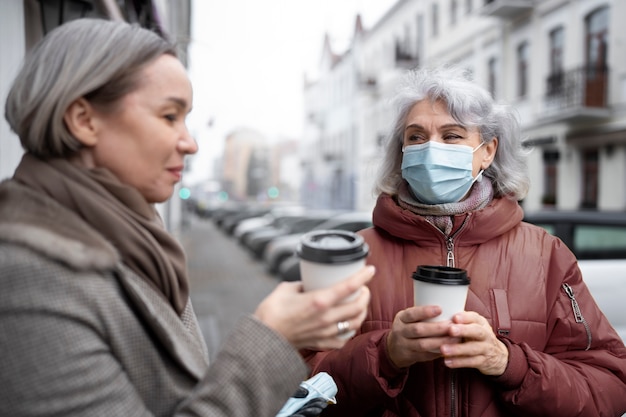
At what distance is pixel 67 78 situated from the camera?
3.67 feet

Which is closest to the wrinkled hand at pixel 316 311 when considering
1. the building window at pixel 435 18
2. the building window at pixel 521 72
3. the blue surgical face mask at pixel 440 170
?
the blue surgical face mask at pixel 440 170

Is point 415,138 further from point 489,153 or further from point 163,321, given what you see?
point 163,321

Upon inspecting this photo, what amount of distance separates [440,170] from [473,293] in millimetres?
461

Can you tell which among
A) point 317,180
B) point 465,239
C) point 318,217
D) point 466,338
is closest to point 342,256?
point 466,338

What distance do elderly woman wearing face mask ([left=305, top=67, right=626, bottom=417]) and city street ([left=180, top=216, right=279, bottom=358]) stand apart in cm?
475

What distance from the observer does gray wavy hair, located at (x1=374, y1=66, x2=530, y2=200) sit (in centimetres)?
200

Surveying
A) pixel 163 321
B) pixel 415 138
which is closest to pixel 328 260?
pixel 163 321

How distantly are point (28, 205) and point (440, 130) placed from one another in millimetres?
1454

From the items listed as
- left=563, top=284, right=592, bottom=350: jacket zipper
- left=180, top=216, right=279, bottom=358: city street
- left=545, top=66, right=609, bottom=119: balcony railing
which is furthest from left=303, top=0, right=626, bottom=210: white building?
left=563, top=284, right=592, bottom=350: jacket zipper

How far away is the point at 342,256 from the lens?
3.68 feet

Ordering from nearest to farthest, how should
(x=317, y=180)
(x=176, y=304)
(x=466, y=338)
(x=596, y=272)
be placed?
(x=176, y=304) < (x=466, y=338) < (x=596, y=272) < (x=317, y=180)

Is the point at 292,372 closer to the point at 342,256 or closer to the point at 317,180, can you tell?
the point at 342,256

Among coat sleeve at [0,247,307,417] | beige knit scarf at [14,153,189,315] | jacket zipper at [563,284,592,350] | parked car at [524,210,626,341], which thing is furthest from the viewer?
parked car at [524,210,626,341]

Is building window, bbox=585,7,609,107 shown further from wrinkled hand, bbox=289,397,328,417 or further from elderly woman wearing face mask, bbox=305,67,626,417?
wrinkled hand, bbox=289,397,328,417
